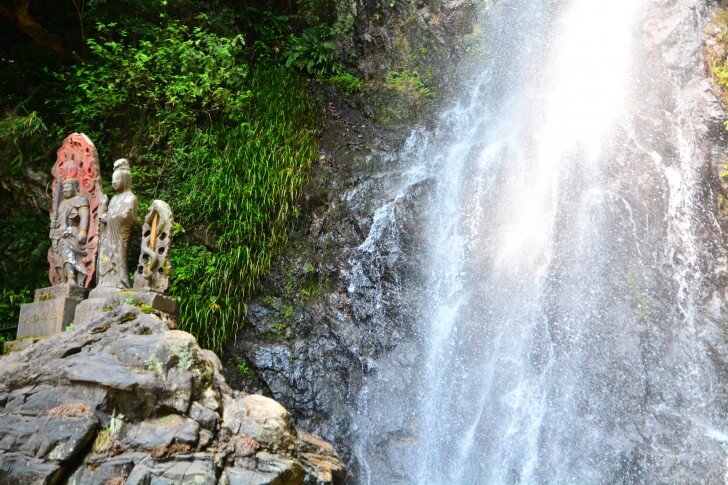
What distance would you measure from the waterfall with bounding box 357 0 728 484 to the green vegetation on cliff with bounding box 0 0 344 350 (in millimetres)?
2127

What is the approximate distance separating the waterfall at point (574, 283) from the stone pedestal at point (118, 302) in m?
3.19

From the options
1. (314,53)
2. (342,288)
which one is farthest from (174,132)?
(342,288)

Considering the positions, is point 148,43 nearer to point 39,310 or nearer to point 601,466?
point 39,310

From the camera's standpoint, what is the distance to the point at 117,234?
6.28 metres

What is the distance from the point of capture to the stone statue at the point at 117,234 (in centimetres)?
612

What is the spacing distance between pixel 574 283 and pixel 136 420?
6.32m

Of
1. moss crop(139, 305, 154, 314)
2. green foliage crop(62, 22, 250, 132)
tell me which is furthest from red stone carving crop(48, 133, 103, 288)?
green foliage crop(62, 22, 250, 132)

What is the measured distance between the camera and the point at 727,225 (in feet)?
29.2

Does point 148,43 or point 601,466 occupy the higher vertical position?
point 148,43

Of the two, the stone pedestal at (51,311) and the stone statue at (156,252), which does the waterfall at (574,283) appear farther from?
the stone pedestal at (51,311)

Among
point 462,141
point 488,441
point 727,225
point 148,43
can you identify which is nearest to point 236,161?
point 148,43

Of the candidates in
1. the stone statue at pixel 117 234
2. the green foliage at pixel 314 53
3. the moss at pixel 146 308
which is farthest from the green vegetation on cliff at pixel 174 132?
the moss at pixel 146 308

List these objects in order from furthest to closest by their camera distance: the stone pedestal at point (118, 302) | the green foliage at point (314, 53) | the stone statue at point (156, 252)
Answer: the green foliage at point (314, 53)
the stone statue at point (156, 252)
the stone pedestal at point (118, 302)

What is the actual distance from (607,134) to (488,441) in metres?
5.85
